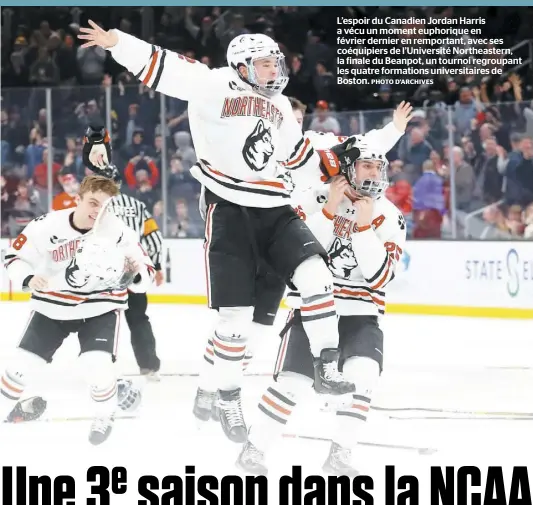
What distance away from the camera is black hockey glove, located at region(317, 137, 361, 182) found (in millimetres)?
4340

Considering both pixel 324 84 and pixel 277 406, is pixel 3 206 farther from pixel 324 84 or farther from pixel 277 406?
pixel 277 406

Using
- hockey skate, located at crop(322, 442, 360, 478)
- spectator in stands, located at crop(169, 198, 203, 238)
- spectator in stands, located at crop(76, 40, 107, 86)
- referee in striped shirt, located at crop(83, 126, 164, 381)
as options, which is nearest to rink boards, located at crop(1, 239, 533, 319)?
spectator in stands, located at crop(169, 198, 203, 238)

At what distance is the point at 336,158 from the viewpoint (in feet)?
14.5

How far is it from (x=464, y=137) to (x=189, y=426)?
209 inches

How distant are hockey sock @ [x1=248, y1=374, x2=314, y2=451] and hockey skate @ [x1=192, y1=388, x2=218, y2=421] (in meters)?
0.94

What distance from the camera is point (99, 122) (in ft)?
36.2

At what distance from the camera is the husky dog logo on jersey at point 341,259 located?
433 cm

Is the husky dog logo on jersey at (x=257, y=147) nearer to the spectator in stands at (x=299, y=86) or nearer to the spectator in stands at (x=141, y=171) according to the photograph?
the spectator in stands at (x=141, y=171)

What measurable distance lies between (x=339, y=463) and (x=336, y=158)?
1.14m

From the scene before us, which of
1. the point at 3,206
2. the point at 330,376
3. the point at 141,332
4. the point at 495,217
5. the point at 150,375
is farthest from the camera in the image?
the point at 3,206

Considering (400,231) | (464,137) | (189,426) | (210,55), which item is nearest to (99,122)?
(210,55)

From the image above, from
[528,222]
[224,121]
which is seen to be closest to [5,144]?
Answer: [528,222]

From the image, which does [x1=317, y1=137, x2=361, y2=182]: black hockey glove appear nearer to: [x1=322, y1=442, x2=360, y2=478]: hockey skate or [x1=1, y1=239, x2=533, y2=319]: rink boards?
[x1=322, y1=442, x2=360, y2=478]: hockey skate

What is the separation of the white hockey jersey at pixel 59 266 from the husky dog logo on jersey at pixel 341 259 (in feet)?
3.03
